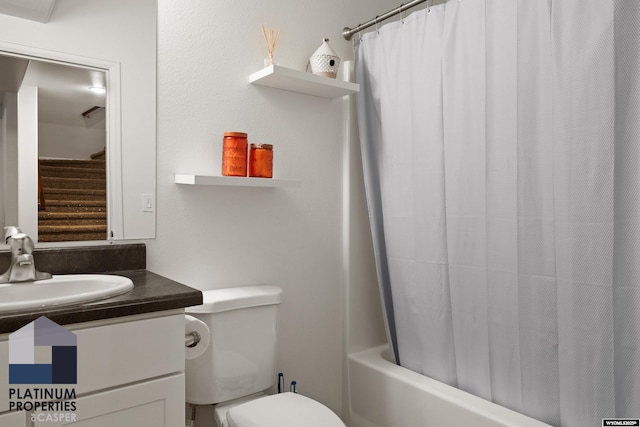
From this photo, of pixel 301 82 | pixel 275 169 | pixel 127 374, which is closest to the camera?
pixel 127 374

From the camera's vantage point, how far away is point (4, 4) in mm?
1354

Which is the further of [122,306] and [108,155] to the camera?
[108,155]

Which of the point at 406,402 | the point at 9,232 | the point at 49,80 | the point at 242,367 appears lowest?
the point at 406,402

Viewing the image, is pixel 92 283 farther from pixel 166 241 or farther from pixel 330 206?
pixel 330 206

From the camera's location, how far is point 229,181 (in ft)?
5.59

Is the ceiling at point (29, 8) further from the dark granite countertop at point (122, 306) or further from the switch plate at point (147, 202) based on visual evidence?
the dark granite countertop at point (122, 306)

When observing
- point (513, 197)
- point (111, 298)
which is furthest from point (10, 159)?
point (513, 197)

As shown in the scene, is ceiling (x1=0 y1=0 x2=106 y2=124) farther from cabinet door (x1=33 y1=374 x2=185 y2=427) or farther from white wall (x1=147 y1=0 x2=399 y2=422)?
cabinet door (x1=33 y1=374 x2=185 y2=427)

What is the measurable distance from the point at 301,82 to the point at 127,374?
1.26m

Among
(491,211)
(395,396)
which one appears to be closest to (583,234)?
(491,211)

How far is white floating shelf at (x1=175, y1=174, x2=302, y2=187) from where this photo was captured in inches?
64.4

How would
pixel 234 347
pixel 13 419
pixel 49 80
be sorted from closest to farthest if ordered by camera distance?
pixel 13 419 → pixel 49 80 → pixel 234 347

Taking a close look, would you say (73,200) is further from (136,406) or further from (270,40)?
(270,40)

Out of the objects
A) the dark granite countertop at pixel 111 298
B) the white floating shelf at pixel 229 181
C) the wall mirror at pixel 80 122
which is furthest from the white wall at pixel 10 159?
the white floating shelf at pixel 229 181
